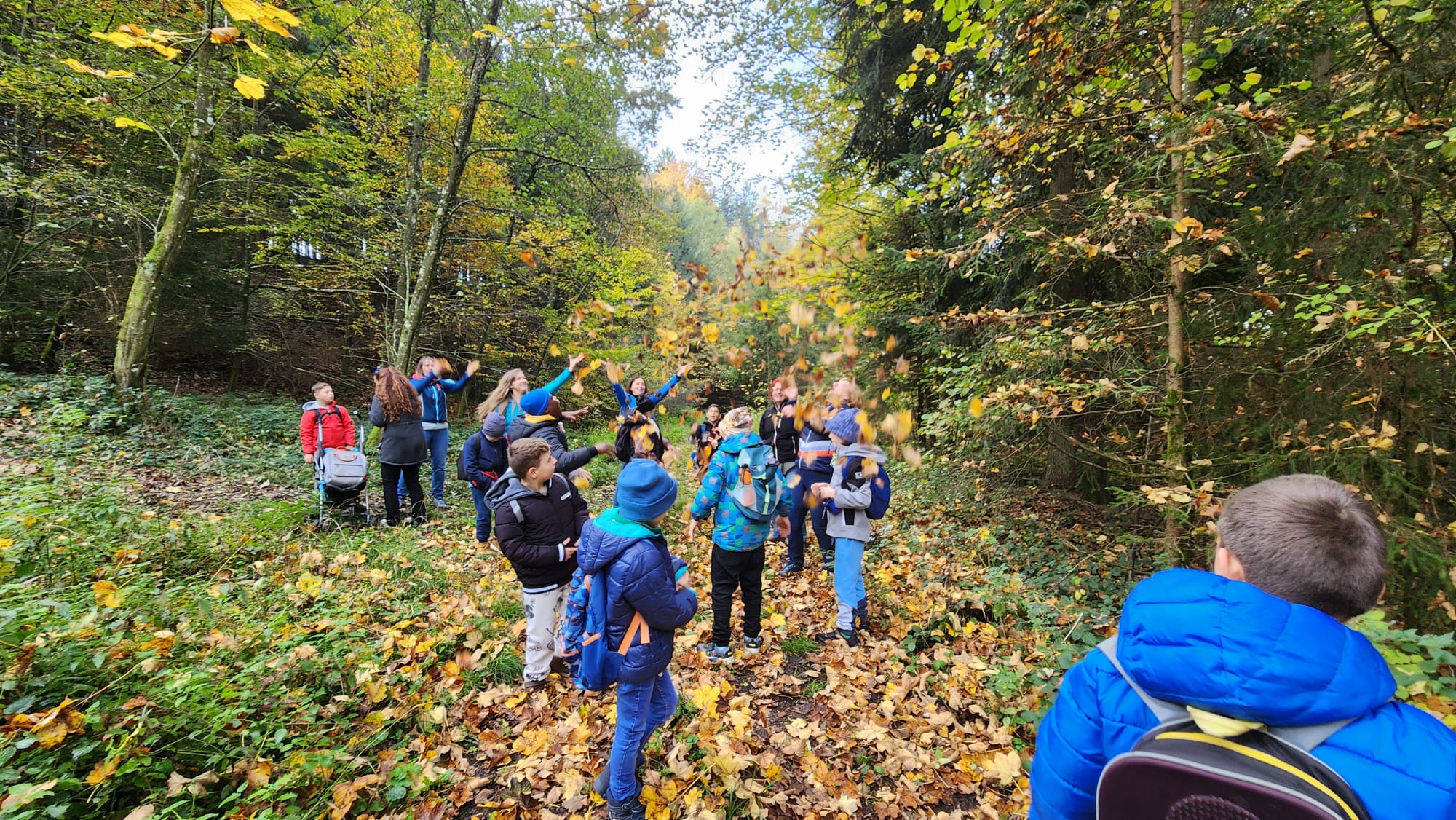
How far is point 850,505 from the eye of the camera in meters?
4.20

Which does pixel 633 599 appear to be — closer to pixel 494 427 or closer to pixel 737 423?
pixel 737 423

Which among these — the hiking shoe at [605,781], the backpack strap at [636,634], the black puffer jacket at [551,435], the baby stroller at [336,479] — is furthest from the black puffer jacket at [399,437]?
the backpack strap at [636,634]

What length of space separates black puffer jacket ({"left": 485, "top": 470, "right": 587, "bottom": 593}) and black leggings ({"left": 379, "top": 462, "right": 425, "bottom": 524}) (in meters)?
3.64

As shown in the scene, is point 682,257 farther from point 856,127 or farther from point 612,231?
point 856,127

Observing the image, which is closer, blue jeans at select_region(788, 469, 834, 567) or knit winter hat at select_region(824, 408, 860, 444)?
knit winter hat at select_region(824, 408, 860, 444)

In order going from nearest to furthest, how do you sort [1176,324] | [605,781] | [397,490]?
[605,781]
[1176,324]
[397,490]

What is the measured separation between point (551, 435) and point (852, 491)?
2999 millimetres

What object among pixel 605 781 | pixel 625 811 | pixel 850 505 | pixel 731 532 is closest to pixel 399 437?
pixel 731 532

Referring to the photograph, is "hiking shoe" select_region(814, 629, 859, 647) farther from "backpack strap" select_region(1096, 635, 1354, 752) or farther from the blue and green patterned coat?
"backpack strap" select_region(1096, 635, 1354, 752)

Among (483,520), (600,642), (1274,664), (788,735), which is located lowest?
(788,735)

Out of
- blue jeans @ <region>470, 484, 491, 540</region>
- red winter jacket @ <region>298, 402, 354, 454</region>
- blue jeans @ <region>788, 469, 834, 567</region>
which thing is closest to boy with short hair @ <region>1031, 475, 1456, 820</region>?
blue jeans @ <region>788, 469, 834, 567</region>

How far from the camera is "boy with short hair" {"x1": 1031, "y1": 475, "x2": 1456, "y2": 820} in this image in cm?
100

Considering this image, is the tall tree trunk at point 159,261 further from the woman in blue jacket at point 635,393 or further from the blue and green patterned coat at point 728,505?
the blue and green patterned coat at point 728,505

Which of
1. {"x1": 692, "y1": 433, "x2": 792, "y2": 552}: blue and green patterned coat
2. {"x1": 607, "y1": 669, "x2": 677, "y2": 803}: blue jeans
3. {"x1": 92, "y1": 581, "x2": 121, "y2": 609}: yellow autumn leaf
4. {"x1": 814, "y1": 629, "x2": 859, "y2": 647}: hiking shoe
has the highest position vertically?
{"x1": 692, "y1": 433, "x2": 792, "y2": 552}: blue and green patterned coat
